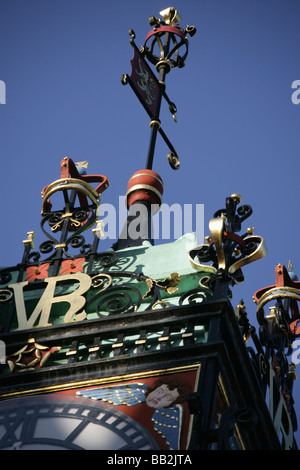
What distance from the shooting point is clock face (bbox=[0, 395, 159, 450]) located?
8391 mm

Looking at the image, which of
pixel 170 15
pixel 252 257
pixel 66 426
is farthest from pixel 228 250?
pixel 170 15

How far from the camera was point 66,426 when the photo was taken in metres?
8.68

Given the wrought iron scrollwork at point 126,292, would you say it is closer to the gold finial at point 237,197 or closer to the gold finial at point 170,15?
the gold finial at point 237,197

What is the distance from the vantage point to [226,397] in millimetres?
8961

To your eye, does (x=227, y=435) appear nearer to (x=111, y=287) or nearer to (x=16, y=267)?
(x=111, y=287)

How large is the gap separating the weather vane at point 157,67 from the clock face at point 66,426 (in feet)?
18.3

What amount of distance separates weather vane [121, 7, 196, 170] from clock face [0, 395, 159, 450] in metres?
5.58

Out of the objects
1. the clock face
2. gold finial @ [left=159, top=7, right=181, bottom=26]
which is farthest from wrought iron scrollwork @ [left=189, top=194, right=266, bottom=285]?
gold finial @ [left=159, top=7, right=181, bottom=26]

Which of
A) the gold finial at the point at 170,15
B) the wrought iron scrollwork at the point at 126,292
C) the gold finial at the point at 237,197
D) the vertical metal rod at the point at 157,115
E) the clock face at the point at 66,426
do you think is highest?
the gold finial at the point at 170,15

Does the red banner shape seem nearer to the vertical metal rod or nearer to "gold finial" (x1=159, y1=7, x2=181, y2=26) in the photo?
the vertical metal rod

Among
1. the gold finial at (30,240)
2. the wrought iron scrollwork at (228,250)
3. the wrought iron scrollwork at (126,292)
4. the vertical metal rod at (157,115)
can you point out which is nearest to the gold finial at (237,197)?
the wrought iron scrollwork at (228,250)

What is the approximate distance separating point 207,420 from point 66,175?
4599 millimetres

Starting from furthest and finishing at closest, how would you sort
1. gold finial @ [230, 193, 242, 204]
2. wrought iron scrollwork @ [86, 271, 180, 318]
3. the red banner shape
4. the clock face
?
the red banner shape → gold finial @ [230, 193, 242, 204] → wrought iron scrollwork @ [86, 271, 180, 318] → the clock face

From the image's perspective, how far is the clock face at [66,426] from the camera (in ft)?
27.5
